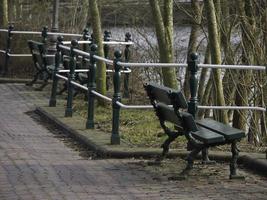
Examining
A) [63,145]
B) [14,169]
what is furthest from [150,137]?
[14,169]

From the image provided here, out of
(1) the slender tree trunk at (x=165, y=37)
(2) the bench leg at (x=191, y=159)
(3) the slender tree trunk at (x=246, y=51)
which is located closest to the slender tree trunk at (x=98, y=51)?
(1) the slender tree trunk at (x=165, y=37)

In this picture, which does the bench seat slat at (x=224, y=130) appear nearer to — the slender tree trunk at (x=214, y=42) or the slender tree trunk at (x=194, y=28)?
the slender tree trunk at (x=214, y=42)

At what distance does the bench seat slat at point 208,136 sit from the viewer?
7922mm


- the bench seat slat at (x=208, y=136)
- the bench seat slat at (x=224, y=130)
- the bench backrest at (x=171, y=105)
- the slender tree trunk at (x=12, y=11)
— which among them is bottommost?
the bench seat slat at (x=208, y=136)

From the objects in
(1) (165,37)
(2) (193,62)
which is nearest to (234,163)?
(2) (193,62)

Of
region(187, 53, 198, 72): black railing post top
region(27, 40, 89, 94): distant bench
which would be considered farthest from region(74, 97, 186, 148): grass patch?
region(27, 40, 89, 94): distant bench

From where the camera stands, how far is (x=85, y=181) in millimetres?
8070

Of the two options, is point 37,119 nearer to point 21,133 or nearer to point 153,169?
point 21,133

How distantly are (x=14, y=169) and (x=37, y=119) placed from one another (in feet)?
14.9

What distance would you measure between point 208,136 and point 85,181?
4.22 feet

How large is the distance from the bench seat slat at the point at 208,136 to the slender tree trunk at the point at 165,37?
3946 mm

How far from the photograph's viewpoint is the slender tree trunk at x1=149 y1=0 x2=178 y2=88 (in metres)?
12.2

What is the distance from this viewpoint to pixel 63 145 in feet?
34.8

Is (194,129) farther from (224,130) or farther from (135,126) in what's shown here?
(135,126)
